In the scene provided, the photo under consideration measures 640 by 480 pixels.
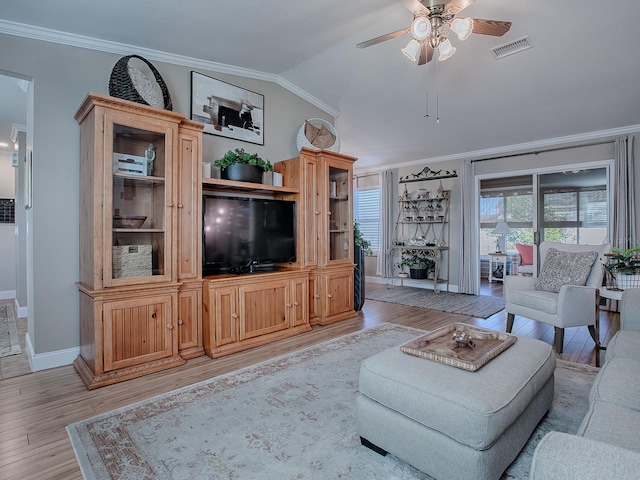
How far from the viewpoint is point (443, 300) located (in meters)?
5.43

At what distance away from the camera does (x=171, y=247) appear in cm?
277

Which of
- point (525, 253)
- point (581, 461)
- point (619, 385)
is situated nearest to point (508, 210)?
point (525, 253)

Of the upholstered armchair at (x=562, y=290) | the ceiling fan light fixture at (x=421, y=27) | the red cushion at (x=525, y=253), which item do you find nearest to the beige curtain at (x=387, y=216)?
the red cushion at (x=525, y=253)

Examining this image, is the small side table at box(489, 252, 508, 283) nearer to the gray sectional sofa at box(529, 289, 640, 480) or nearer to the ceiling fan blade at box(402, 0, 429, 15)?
the gray sectional sofa at box(529, 289, 640, 480)

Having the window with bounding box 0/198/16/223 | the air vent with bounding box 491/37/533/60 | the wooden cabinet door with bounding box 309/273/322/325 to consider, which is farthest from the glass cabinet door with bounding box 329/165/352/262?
the window with bounding box 0/198/16/223

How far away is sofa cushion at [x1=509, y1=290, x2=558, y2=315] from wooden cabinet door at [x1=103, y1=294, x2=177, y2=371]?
11.0 ft

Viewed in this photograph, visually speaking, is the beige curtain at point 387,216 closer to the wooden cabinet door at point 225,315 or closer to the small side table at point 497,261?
the small side table at point 497,261

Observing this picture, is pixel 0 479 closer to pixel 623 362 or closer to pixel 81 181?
pixel 81 181

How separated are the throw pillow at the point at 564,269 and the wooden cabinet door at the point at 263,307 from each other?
8.88ft

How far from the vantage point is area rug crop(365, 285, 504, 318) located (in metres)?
4.72

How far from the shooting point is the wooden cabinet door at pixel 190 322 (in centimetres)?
290

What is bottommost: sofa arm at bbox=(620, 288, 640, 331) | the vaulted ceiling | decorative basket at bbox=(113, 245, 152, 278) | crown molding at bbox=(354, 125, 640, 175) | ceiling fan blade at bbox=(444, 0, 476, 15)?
sofa arm at bbox=(620, 288, 640, 331)

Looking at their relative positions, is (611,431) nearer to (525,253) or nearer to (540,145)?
(540,145)

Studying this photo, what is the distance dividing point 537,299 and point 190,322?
329 cm
